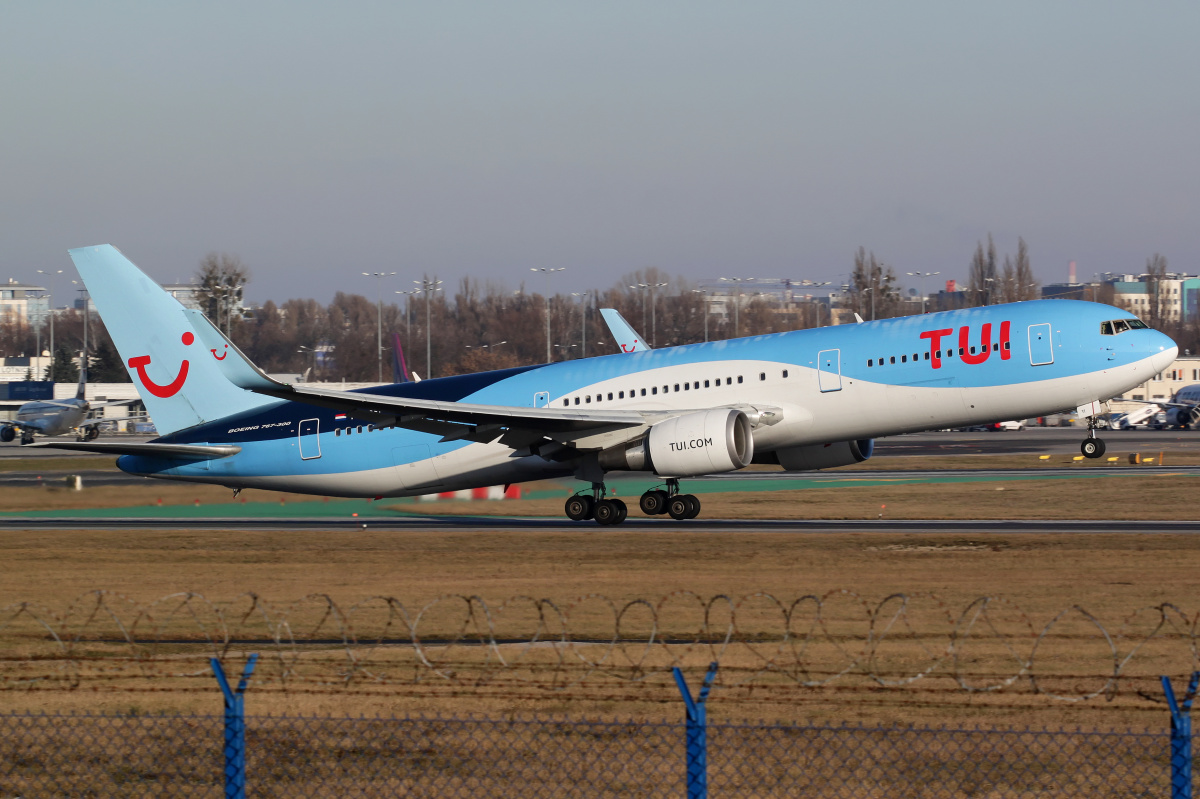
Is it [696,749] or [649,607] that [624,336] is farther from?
[696,749]

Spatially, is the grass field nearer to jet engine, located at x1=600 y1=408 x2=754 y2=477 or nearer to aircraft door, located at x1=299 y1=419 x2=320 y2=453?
jet engine, located at x1=600 y1=408 x2=754 y2=477

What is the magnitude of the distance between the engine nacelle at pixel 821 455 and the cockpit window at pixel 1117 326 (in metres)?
7.29

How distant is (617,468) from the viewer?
3500 centimetres

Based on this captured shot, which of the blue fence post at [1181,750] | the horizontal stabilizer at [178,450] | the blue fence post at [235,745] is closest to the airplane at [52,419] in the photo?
the horizontal stabilizer at [178,450]

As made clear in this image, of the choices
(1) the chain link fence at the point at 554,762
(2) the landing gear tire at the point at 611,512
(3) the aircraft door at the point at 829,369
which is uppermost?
(3) the aircraft door at the point at 829,369

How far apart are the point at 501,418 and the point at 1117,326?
1655cm

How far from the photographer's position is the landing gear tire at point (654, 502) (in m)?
35.5

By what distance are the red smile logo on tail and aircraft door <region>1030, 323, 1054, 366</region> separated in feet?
81.9

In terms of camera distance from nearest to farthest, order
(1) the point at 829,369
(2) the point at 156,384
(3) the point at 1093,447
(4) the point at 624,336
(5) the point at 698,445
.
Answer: (3) the point at 1093,447 < (5) the point at 698,445 < (1) the point at 829,369 < (2) the point at 156,384 < (4) the point at 624,336

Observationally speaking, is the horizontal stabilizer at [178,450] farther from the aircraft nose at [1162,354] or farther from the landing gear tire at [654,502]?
the aircraft nose at [1162,354]

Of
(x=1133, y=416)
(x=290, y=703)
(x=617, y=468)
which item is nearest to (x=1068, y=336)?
(x=617, y=468)

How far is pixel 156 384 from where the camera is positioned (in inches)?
1517

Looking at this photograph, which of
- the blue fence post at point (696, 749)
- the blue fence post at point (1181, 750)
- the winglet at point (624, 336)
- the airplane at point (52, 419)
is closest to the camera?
the blue fence post at point (1181, 750)

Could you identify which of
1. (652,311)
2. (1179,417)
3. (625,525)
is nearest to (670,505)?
(625,525)
